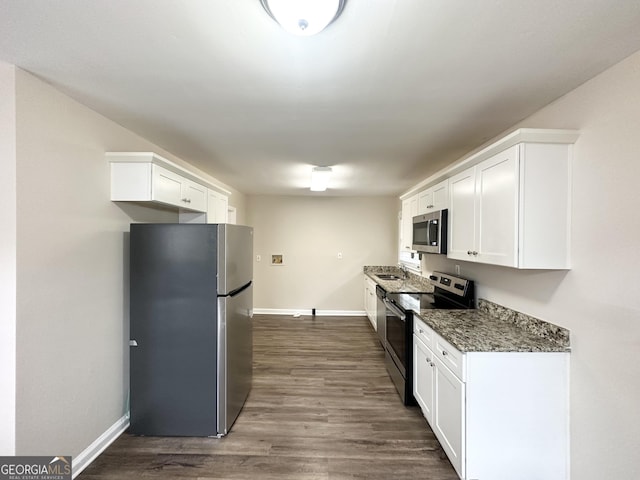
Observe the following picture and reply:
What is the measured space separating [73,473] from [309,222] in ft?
15.0

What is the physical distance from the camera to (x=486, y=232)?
201 cm

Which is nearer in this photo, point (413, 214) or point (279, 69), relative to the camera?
point (279, 69)

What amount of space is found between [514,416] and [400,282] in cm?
275

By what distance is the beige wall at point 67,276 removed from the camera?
1.54 metres

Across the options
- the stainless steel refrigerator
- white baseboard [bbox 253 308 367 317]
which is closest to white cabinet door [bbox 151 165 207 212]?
the stainless steel refrigerator

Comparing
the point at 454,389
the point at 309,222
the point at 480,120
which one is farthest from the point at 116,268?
the point at 309,222

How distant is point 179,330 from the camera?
2207 millimetres

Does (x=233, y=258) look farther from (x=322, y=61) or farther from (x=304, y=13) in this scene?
(x=304, y=13)

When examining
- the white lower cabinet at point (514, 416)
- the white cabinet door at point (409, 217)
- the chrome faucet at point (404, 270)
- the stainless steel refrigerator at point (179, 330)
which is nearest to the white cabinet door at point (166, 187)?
the stainless steel refrigerator at point (179, 330)

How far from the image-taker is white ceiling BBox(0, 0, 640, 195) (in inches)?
43.2

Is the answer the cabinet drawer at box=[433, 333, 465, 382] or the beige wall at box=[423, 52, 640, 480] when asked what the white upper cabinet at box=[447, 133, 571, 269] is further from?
the cabinet drawer at box=[433, 333, 465, 382]

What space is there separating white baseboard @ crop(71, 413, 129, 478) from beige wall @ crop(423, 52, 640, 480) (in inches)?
121

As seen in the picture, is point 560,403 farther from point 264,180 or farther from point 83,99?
point 264,180

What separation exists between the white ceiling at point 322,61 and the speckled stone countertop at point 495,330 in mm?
1455
